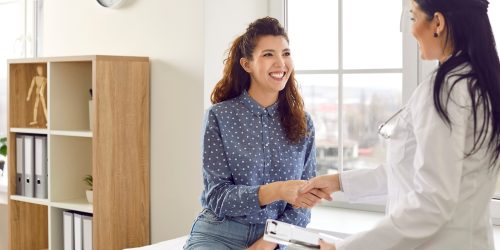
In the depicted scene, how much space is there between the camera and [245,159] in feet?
7.57

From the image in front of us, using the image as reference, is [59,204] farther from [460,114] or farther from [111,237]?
[460,114]

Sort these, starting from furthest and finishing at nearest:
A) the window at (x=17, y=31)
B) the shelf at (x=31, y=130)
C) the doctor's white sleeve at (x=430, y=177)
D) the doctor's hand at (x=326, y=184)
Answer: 1. the window at (x=17, y=31)
2. the shelf at (x=31, y=130)
3. the doctor's hand at (x=326, y=184)
4. the doctor's white sleeve at (x=430, y=177)

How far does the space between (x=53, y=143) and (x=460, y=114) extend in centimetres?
220

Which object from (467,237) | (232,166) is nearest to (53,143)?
(232,166)

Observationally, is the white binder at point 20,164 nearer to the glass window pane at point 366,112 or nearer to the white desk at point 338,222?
the white desk at point 338,222

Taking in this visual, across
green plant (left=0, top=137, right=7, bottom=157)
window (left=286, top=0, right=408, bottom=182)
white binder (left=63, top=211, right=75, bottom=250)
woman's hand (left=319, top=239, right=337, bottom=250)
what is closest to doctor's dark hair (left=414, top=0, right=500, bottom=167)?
woman's hand (left=319, top=239, right=337, bottom=250)

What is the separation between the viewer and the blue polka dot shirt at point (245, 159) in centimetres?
228

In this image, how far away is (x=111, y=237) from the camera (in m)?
3.00

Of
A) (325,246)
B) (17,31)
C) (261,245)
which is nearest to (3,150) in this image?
(17,31)

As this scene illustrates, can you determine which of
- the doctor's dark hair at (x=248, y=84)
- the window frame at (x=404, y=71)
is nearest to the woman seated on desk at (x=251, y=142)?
the doctor's dark hair at (x=248, y=84)

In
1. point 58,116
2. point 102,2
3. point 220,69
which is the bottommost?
point 58,116

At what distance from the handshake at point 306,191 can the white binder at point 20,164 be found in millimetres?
1677

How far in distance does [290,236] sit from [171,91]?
1376 millimetres

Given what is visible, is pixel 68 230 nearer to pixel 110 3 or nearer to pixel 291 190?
pixel 110 3
